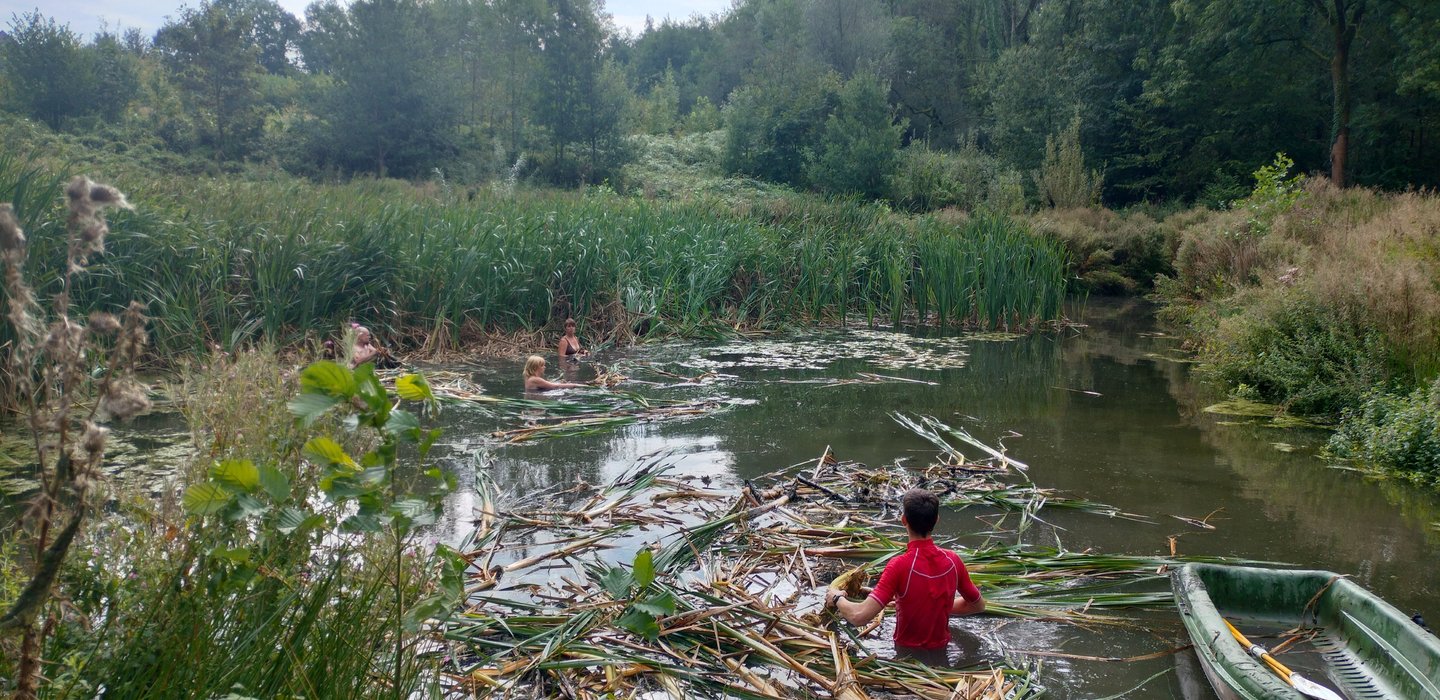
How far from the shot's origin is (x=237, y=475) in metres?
2.33

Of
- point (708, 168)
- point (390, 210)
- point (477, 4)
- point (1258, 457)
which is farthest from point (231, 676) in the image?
point (477, 4)

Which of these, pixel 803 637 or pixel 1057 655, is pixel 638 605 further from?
pixel 1057 655

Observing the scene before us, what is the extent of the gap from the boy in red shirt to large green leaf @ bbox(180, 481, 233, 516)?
2.76 metres

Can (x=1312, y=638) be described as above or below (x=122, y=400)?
below

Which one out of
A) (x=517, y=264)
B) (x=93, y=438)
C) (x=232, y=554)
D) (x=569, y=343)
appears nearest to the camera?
(x=93, y=438)

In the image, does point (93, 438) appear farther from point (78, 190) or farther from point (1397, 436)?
point (1397, 436)

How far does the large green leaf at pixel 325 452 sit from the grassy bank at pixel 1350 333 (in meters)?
7.81

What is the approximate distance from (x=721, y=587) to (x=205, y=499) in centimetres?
276

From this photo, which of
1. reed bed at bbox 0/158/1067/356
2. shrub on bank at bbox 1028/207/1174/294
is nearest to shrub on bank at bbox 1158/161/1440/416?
reed bed at bbox 0/158/1067/356

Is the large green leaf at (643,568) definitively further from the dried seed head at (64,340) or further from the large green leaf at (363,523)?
the dried seed head at (64,340)

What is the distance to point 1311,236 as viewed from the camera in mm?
13547

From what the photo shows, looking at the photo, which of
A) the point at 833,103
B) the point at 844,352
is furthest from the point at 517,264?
the point at 833,103

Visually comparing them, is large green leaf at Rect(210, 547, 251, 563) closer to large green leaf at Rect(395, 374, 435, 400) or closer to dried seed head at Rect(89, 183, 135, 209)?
large green leaf at Rect(395, 374, 435, 400)

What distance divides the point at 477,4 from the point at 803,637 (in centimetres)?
4511
